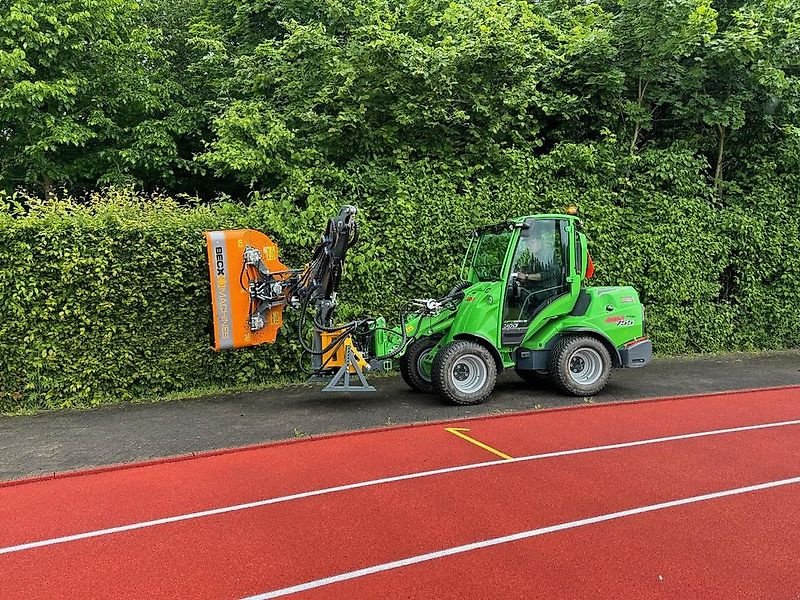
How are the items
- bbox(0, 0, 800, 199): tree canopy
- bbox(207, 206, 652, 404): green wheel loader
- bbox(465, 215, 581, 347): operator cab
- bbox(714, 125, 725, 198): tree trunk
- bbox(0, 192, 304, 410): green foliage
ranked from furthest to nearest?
bbox(714, 125, 725, 198): tree trunk
bbox(0, 0, 800, 199): tree canopy
bbox(465, 215, 581, 347): operator cab
bbox(0, 192, 304, 410): green foliage
bbox(207, 206, 652, 404): green wheel loader

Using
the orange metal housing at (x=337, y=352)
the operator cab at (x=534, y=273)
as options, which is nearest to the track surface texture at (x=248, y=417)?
the orange metal housing at (x=337, y=352)

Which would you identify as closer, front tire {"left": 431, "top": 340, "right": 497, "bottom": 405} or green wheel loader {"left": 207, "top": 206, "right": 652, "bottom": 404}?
green wheel loader {"left": 207, "top": 206, "right": 652, "bottom": 404}

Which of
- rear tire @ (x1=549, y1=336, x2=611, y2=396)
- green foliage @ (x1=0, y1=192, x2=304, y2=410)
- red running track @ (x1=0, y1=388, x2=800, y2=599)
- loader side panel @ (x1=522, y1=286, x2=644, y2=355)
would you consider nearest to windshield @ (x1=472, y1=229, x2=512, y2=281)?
loader side panel @ (x1=522, y1=286, x2=644, y2=355)

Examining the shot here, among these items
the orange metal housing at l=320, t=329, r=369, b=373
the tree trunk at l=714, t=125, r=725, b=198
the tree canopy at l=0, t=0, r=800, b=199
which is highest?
the tree canopy at l=0, t=0, r=800, b=199

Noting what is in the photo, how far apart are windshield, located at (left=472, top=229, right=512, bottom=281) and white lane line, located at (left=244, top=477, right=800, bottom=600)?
3926mm

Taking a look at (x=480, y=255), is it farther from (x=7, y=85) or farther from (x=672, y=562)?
(x=7, y=85)

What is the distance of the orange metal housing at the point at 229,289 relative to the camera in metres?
7.09

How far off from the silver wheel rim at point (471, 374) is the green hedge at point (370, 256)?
246 cm

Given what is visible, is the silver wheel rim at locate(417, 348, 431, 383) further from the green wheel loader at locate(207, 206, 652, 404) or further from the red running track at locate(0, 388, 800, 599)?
the red running track at locate(0, 388, 800, 599)

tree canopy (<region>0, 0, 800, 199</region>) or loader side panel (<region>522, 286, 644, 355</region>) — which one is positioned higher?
tree canopy (<region>0, 0, 800, 199</region>)

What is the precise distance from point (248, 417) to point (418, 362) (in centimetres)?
243

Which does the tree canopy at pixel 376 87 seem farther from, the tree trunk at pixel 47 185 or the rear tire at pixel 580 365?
the rear tire at pixel 580 365

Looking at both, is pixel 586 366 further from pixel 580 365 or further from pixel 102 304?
pixel 102 304

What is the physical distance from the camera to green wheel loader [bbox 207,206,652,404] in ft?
23.9
